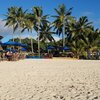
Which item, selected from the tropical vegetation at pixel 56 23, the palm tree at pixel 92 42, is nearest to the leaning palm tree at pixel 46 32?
the tropical vegetation at pixel 56 23

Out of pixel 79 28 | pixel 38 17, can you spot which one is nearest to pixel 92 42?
pixel 79 28

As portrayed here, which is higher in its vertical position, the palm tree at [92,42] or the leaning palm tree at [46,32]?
the leaning palm tree at [46,32]

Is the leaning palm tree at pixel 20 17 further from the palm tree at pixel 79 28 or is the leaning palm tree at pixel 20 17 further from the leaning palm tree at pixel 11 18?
the palm tree at pixel 79 28

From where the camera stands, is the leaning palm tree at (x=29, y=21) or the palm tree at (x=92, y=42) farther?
the leaning palm tree at (x=29, y=21)

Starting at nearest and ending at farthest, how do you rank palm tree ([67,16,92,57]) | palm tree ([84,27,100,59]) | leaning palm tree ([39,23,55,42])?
palm tree ([84,27,100,59]), palm tree ([67,16,92,57]), leaning palm tree ([39,23,55,42])

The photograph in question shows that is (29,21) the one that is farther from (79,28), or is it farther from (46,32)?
(79,28)

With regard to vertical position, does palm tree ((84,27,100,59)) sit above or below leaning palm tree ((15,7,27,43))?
below

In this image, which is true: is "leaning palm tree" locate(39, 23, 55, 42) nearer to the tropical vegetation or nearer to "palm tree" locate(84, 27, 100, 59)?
the tropical vegetation

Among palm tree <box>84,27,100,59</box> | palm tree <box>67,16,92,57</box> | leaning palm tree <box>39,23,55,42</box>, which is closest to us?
palm tree <box>84,27,100,59</box>

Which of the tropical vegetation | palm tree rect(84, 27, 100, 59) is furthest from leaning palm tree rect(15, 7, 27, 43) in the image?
palm tree rect(84, 27, 100, 59)

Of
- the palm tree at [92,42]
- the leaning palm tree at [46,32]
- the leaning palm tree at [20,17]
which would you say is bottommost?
the palm tree at [92,42]

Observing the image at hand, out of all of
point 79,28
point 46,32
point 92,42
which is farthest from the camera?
point 46,32

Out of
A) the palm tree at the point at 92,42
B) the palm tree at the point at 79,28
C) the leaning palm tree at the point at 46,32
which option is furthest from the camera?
the leaning palm tree at the point at 46,32

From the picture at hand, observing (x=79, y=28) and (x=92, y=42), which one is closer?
(x=92, y=42)
